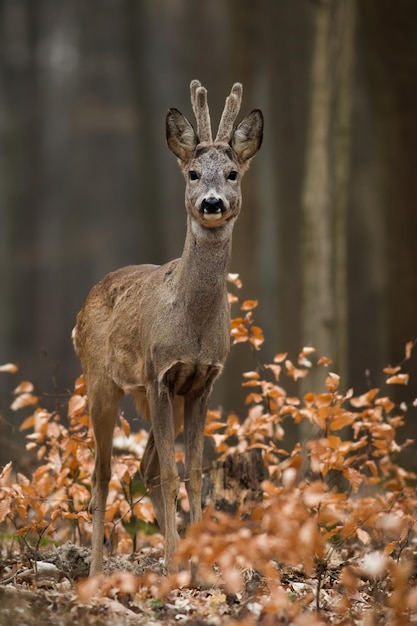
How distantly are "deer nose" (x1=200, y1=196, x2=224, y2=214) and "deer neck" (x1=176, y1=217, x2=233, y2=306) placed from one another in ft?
0.75

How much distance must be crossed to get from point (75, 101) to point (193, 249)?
25929mm

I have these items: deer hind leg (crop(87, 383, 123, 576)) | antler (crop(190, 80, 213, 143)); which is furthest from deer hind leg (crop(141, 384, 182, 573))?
antler (crop(190, 80, 213, 143))

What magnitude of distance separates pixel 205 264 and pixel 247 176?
8203 mm

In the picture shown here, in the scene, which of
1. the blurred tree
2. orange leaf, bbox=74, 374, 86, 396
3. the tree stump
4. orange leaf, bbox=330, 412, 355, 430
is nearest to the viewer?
orange leaf, bbox=330, 412, 355, 430

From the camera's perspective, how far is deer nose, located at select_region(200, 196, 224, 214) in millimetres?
6880

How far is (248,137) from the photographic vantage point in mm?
7461

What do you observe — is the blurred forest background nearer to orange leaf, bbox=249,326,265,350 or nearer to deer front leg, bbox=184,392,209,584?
orange leaf, bbox=249,326,265,350

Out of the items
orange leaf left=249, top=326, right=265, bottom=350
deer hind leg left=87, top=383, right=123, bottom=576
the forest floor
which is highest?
orange leaf left=249, top=326, right=265, bottom=350

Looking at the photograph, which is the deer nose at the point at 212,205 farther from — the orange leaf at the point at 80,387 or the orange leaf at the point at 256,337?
the orange leaf at the point at 80,387

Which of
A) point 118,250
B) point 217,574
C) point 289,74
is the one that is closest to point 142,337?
point 217,574

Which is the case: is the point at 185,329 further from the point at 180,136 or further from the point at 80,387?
the point at 80,387

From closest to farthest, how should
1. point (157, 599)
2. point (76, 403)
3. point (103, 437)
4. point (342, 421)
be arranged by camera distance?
point (157, 599) → point (342, 421) → point (103, 437) → point (76, 403)

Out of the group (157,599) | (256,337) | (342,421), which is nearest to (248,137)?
(256,337)

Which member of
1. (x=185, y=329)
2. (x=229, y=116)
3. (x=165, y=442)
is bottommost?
(x=165, y=442)
